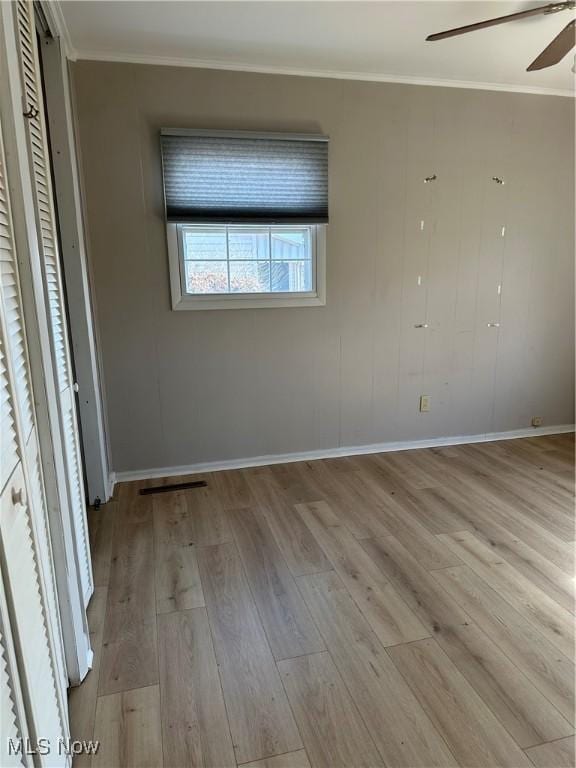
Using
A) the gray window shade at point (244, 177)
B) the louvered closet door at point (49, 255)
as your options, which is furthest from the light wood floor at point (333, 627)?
the gray window shade at point (244, 177)

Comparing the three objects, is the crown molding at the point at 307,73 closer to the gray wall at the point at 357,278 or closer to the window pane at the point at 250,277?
the gray wall at the point at 357,278

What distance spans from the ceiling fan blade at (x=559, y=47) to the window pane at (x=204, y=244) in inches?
74.0

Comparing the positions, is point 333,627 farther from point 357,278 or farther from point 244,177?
point 244,177

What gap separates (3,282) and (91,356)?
167 cm

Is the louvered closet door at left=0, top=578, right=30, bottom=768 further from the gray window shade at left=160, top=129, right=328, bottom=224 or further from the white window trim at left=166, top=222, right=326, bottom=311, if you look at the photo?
the gray window shade at left=160, top=129, right=328, bottom=224

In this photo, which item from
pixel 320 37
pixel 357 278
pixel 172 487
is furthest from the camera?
pixel 357 278

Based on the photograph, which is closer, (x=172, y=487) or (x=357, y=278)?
(x=172, y=487)

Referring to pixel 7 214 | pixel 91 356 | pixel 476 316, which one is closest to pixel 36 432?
pixel 7 214

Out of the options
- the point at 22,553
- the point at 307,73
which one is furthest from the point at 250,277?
the point at 22,553

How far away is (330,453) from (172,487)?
1151mm

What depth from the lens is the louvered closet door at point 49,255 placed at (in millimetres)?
1391

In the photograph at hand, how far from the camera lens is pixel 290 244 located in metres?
3.13

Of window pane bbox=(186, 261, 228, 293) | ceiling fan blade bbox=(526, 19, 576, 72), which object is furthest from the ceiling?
window pane bbox=(186, 261, 228, 293)

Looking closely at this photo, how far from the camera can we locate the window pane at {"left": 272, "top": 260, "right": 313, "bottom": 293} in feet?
10.3
